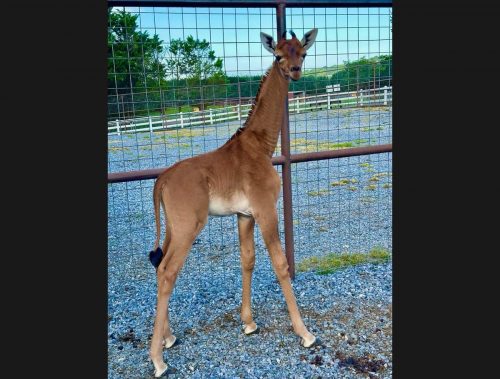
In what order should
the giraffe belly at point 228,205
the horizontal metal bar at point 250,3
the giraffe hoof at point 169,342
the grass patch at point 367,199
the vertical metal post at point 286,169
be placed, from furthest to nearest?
the grass patch at point 367,199
the vertical metal post at point 286,169
the horizontal metal bar at point 250,3
the giraffe hoof at point 169,342
the giraffe belly at point 228,205

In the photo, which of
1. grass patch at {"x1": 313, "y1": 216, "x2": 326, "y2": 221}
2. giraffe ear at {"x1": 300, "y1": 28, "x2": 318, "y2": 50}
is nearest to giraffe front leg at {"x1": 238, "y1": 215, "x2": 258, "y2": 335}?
giraffe ear at {"x1": 300, "y1": 28, "x2": 318, "y2": 50}

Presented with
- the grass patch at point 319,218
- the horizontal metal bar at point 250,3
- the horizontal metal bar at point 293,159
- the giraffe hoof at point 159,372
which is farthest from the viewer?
the grass patch at point 319,218

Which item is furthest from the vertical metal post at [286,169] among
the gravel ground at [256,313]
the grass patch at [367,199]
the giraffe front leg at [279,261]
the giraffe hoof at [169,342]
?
the grass patch at [367,199]

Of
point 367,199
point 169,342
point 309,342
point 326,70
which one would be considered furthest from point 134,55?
point 367,199

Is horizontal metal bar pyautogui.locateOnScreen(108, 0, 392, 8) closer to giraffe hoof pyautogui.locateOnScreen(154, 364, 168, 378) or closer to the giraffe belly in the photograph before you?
the giraffe belly

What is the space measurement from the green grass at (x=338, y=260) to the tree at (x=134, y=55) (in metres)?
3.55

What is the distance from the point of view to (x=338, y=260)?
7.14 m

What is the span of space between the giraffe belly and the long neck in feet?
1.96

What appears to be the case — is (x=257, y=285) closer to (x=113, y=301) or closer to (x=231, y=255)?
(x=231, y=255)

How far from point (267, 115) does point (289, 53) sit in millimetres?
694

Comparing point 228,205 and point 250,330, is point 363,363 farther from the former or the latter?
point 228,205

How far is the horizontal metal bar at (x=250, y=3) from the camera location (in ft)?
16.4

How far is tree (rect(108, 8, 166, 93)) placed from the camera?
18.3ft

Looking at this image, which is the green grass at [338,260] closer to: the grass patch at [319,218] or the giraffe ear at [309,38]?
the grass patch at [319,218]
